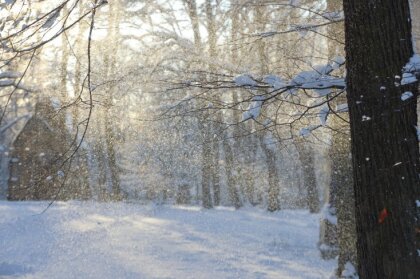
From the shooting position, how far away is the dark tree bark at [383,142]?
3717mm

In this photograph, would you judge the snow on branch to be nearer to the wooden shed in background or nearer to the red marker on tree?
the red marker on tree

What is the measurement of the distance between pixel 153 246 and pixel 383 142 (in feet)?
31.5

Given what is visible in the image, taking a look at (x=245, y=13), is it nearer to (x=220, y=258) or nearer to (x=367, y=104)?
(x=220, y=258)

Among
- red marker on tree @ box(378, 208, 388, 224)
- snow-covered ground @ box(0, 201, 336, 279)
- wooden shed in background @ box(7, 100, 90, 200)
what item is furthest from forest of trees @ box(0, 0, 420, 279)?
wooden shed in background @ box(7, 100, 90, 200)

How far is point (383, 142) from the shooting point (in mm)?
3803

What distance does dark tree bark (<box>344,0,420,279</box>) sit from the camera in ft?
12.2

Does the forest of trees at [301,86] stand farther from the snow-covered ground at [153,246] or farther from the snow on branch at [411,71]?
the snow-covered ground at [153,246]

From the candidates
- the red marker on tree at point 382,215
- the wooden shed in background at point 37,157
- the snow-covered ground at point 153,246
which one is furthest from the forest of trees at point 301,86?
the wooden shed in background at point 37,157

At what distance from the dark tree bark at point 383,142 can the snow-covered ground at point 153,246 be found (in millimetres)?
5962

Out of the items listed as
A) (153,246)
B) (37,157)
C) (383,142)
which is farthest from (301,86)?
(37,157)

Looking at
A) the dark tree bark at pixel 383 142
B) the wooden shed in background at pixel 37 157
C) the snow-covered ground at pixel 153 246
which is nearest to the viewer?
the dark tree bark at pixel 383 142

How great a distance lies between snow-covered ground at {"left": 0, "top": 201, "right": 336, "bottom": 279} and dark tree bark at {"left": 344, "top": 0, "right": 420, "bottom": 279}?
5962 mm

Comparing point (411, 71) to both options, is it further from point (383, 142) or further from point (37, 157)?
point (37, 157)

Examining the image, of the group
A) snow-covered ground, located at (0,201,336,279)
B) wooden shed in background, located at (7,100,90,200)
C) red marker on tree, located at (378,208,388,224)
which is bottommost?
snow-covered ground, located at (0,201,336,279)
